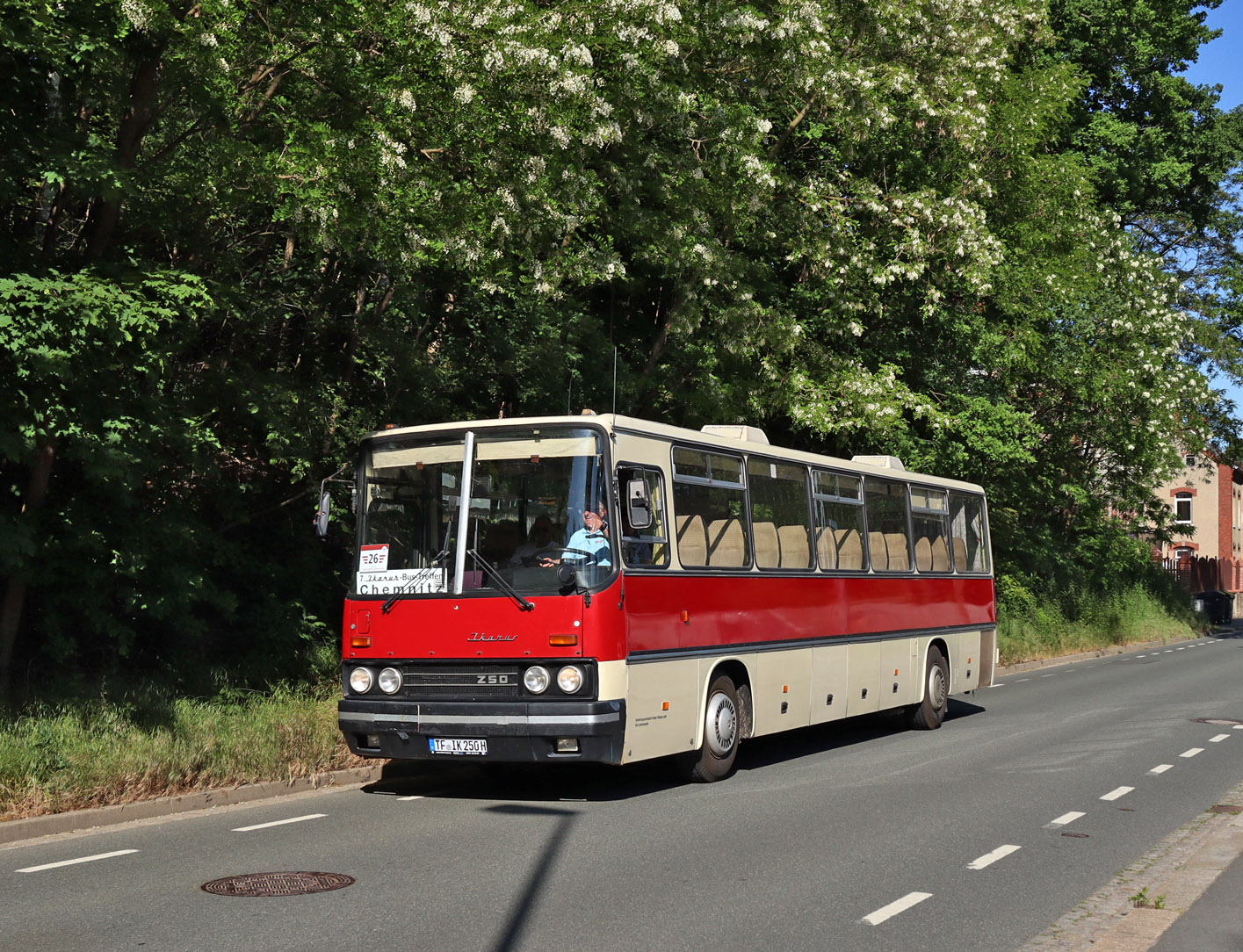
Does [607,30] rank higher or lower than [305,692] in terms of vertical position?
higher

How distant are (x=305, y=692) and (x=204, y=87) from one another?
6.12 meters

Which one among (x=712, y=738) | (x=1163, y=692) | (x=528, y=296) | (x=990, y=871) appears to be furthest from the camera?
(x=1163, y=692)

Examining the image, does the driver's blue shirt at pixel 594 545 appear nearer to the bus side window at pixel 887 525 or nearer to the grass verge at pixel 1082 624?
the bus side window at pixel 887 525

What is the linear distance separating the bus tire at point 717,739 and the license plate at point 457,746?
2120 mm

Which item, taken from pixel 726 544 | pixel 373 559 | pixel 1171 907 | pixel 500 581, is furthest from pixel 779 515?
pixel 1171 907

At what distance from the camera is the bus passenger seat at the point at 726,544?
1234 cm

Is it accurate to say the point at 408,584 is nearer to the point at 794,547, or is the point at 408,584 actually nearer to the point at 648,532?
the point at 648,532

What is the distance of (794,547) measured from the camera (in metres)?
14.0

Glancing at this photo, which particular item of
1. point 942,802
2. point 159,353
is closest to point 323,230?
point 159,353

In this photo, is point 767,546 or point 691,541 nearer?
point 691,541

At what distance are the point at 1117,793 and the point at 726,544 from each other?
386 cm

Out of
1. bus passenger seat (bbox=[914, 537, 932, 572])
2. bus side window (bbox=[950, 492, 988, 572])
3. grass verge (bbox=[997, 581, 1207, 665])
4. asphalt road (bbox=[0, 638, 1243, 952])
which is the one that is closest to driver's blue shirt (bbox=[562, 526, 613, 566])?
asphalt road (bbox=[0, 638, 1243, 952])

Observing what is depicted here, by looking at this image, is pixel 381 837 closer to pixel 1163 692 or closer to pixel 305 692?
pixel 305 692

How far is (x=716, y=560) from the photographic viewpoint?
12398 millimetres
